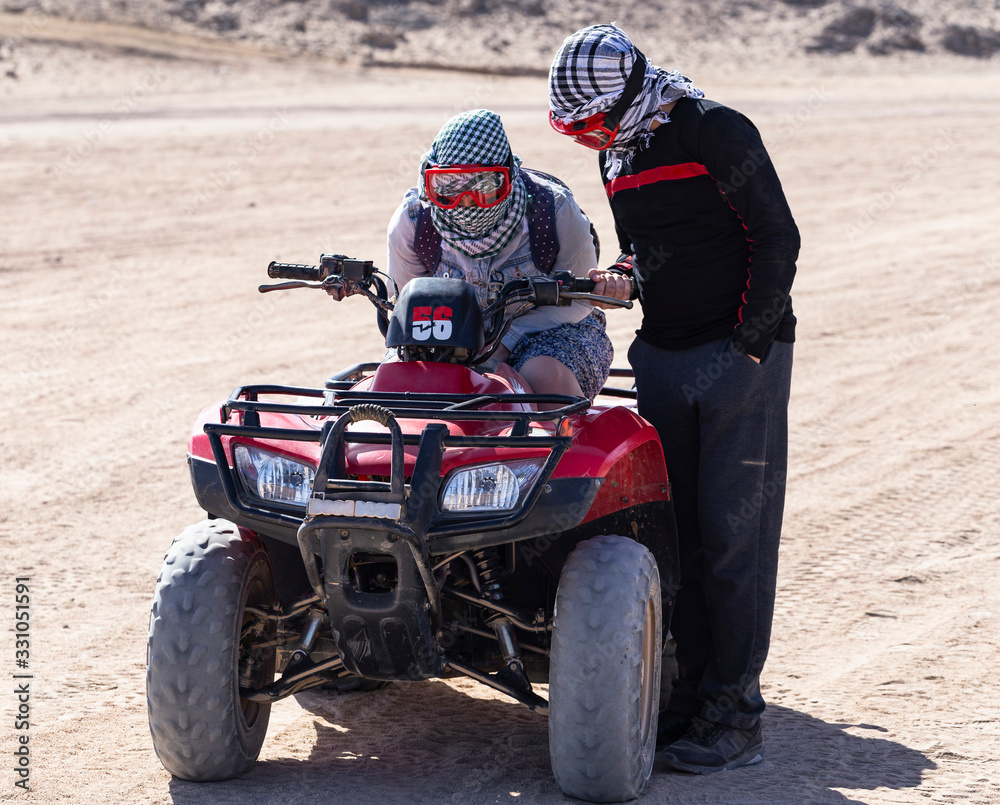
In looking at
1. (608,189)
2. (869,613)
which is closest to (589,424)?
(608,189)

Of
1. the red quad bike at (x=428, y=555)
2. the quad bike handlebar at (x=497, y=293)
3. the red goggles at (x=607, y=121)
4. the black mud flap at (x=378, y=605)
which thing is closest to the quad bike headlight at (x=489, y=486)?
the red quad bike at (x=428, y=555)

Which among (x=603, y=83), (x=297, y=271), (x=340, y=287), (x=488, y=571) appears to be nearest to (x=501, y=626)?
(x=488, y=571)

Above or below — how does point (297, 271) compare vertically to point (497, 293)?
above

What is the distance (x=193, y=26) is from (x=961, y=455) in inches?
1294

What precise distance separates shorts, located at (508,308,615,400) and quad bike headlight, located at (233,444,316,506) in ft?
3.87

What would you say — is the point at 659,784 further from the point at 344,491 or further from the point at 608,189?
the point at 608,189

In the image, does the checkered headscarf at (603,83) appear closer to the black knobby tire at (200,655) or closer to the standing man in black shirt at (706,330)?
the standing man in black shirt at (706,330)

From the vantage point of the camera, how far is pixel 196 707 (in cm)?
412

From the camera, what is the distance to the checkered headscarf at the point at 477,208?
4812mm

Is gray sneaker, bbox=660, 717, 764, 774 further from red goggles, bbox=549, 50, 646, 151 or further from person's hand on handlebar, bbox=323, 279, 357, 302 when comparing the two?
red goggles, bbox=549, 50, 646, 151

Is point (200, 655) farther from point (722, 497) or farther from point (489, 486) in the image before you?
point (722, 497)

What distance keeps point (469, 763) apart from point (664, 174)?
2069 millimetres

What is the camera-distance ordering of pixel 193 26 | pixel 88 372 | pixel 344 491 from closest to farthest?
pixel 344 491, pixel 88 372, pixel 193 26

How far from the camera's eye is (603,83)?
4.40 metres
